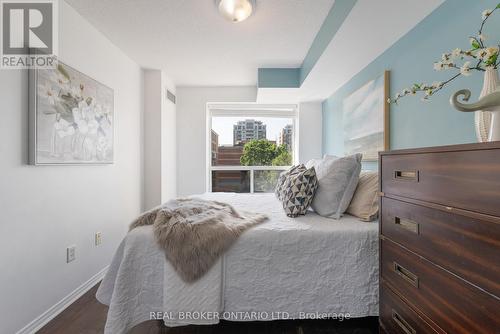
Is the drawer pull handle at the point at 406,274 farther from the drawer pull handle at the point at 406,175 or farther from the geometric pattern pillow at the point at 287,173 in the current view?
the geometric pattern pillow at the point at 287,173

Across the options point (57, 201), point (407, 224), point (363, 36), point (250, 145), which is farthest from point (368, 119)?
point (57, 201)

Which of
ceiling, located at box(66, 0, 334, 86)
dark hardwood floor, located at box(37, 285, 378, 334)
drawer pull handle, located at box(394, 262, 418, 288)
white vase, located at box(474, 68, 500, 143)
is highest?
ceiling, located at box(66, 0, 334, 86)

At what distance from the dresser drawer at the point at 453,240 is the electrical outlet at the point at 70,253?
88.7 inches

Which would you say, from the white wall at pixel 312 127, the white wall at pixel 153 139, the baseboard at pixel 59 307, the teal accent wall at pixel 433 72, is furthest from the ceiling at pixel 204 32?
the baseboard at pixel 59 307

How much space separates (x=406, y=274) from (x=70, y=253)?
2.28 meters

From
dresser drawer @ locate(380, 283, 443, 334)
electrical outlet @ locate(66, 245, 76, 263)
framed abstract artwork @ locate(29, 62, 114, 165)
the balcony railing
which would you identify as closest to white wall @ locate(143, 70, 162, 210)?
framed abstract artwork @ locate(29, 62, 114, 165)

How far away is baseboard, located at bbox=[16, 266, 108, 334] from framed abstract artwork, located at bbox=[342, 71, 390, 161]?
Result: 2.76 metres

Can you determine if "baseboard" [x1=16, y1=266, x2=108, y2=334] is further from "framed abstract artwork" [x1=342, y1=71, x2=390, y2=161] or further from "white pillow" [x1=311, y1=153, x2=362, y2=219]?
"framed abstract artwork" [x1=342, y1=71, x2=390, y2=161]

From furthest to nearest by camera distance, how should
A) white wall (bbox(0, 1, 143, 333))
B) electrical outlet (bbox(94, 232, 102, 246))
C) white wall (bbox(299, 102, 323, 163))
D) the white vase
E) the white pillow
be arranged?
white wall (bbox(299, 102, 323, 163)), electrical outlet (bbox(94, 232, 102, 246)), the white pillow, white wall (bbox(0, 1, 143, 333)), the white vase

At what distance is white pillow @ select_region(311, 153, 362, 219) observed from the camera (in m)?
1.66

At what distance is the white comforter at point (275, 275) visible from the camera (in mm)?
1327

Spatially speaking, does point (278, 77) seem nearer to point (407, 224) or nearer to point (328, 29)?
point (328, 29)

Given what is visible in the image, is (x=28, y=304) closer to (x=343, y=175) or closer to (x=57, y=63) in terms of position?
(x=57, y=63)

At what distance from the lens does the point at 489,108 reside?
0.85 metres
